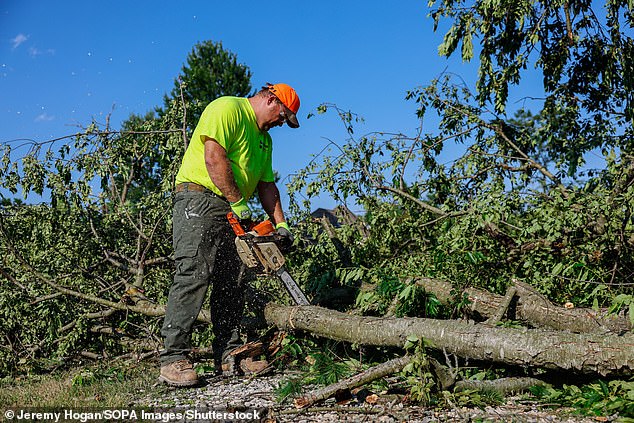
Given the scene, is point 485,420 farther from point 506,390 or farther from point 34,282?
point 34,282

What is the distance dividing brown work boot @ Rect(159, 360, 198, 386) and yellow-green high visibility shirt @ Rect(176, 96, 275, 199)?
103cm

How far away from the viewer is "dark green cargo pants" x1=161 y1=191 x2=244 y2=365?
3395 millimetres

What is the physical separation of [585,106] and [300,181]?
303cm

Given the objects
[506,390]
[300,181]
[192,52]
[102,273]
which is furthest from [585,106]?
[192,52]

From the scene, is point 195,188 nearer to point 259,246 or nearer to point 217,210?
point 217,210

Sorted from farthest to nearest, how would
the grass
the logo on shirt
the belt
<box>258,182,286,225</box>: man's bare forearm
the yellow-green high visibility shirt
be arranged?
<box>258,182,286,225</box>: man's bare forearm < the logo on shirt < the belt < the yellow-green high visibility shirt < the grass

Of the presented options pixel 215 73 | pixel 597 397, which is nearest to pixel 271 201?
pixel 597 397

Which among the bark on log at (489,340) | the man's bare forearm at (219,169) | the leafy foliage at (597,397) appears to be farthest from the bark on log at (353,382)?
the man's bare forearm at (219,169)

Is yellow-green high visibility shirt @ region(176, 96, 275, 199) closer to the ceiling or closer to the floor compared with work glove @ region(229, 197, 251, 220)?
closer to the ceiling

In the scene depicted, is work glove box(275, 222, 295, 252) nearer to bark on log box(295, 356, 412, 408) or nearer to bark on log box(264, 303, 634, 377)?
bark on log box(264, 303, 634, 377)

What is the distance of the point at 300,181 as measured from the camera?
511 cm

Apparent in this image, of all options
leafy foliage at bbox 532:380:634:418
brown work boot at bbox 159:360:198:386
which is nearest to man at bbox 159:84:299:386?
brown work boot at bbox 159:360:198:386

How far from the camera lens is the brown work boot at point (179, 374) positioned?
329 centimetres

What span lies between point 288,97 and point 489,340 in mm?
1838
